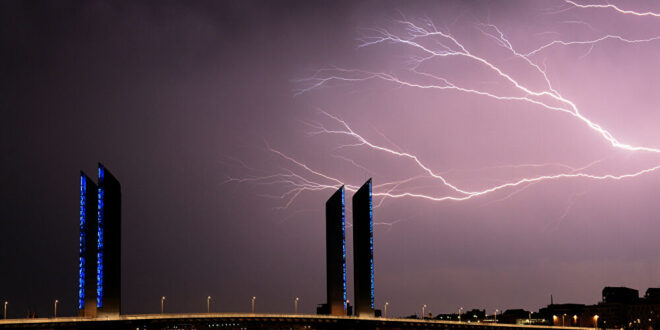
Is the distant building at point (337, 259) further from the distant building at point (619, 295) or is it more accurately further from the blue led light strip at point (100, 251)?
the distant building at point (619, 295)

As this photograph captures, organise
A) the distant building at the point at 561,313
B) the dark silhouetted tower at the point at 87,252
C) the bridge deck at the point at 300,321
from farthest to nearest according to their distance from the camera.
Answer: the distant building at the point at 561,313
the bridge deck at the point at 300,321
the dark silhouetted tower at the point at 87,252

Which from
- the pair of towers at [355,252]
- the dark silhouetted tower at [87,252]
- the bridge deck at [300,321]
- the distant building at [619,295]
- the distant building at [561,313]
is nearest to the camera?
the dark silhouetted tower at [87,252]

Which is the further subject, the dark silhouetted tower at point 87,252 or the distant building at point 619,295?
the distant building at point 619,295

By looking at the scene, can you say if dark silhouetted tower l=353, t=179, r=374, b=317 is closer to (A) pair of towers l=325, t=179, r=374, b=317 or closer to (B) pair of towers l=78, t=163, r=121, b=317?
(A) pair of towers l=325, t=179, r=374, b=317

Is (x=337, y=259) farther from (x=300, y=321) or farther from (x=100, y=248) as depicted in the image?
(x=100, y=248)

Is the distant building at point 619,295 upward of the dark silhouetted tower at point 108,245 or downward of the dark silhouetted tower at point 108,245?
downward

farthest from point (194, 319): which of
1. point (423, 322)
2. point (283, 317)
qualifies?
point (423, 322)

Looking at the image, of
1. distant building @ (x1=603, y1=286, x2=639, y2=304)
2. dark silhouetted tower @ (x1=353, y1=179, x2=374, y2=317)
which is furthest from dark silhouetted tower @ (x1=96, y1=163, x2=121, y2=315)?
distant building @ (x1=603, y1=286, x2=639, y2=304)

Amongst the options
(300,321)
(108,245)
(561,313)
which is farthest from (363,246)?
(561,313)

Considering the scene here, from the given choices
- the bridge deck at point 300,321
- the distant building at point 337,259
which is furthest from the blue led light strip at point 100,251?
the distant building at point 337,259

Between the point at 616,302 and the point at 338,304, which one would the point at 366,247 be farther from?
the point at 616,302
